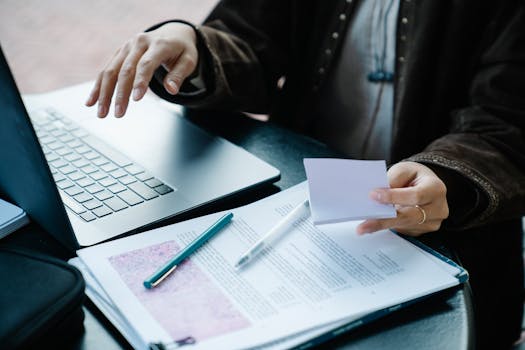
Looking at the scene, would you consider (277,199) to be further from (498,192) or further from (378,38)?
(378,38)

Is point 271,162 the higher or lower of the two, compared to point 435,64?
lower

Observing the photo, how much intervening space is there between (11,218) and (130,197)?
138mm

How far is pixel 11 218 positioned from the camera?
0.63m

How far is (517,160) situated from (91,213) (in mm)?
570

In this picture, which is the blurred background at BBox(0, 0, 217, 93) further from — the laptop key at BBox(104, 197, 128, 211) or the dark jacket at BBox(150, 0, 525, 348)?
the laptop key at BBox(104, 197, 128, 211)

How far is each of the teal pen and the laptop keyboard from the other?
12 centimetres

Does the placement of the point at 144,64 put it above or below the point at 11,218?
above

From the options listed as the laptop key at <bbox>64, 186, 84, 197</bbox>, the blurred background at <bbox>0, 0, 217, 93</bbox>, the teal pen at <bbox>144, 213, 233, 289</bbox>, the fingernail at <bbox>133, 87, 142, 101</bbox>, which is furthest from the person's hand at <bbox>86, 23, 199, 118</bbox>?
the blurred background at <bbox>0, 0, 217, 93</bbox>

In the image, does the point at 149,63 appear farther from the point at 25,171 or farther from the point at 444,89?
the point at 444,89

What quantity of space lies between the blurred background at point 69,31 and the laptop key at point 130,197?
87.8 inches

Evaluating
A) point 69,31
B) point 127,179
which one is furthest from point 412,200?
point 69,31

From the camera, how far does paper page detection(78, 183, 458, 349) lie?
49cm

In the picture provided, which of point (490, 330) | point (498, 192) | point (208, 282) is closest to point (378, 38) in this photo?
point (498, 192)

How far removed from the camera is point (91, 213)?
2.13 feet
